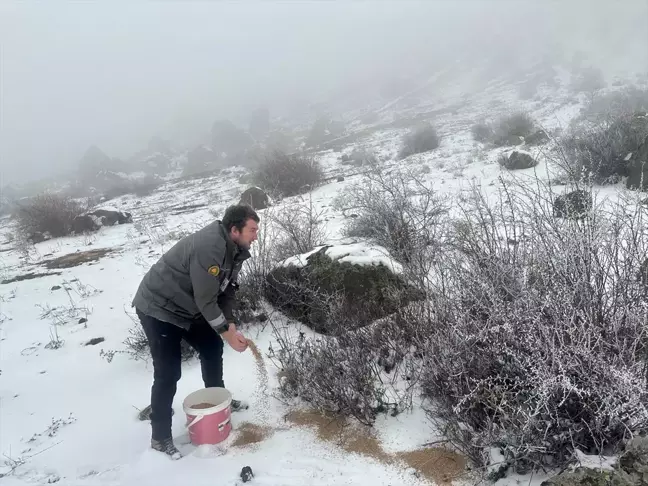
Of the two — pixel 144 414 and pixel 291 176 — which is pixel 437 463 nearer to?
pixel 144 414

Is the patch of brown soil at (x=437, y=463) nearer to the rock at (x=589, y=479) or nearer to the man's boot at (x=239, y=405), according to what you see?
the rock at (x=589, y=479)

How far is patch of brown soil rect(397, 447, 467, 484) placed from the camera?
86.8 inches

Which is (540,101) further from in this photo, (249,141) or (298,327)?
(298,327)

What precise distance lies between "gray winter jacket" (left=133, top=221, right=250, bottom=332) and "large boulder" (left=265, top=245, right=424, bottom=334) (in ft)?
3.16

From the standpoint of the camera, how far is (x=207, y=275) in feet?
8.21

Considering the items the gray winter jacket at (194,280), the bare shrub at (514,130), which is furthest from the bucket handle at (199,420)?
the bare shrub at (514,130)

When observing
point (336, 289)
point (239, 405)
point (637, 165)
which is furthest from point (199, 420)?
point (637, 165)

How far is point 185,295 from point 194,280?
18 centimetres

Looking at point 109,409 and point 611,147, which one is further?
point 611,147

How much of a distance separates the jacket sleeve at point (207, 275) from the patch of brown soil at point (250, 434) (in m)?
0.79

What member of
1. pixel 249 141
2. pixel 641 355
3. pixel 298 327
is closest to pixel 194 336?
pixel 298 327

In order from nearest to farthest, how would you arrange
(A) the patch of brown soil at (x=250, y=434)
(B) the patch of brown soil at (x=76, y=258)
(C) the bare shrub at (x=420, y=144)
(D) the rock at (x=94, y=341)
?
(A) the patch of brown soil at (x=250, y=434), (D) the rock at (x=94, y=341), (B) the patch of brown soil at (x=76, y=258), (C) the bare shrub at (x=420, y=144)

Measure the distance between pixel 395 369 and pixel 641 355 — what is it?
1414 mm

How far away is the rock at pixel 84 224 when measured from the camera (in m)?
10.4
